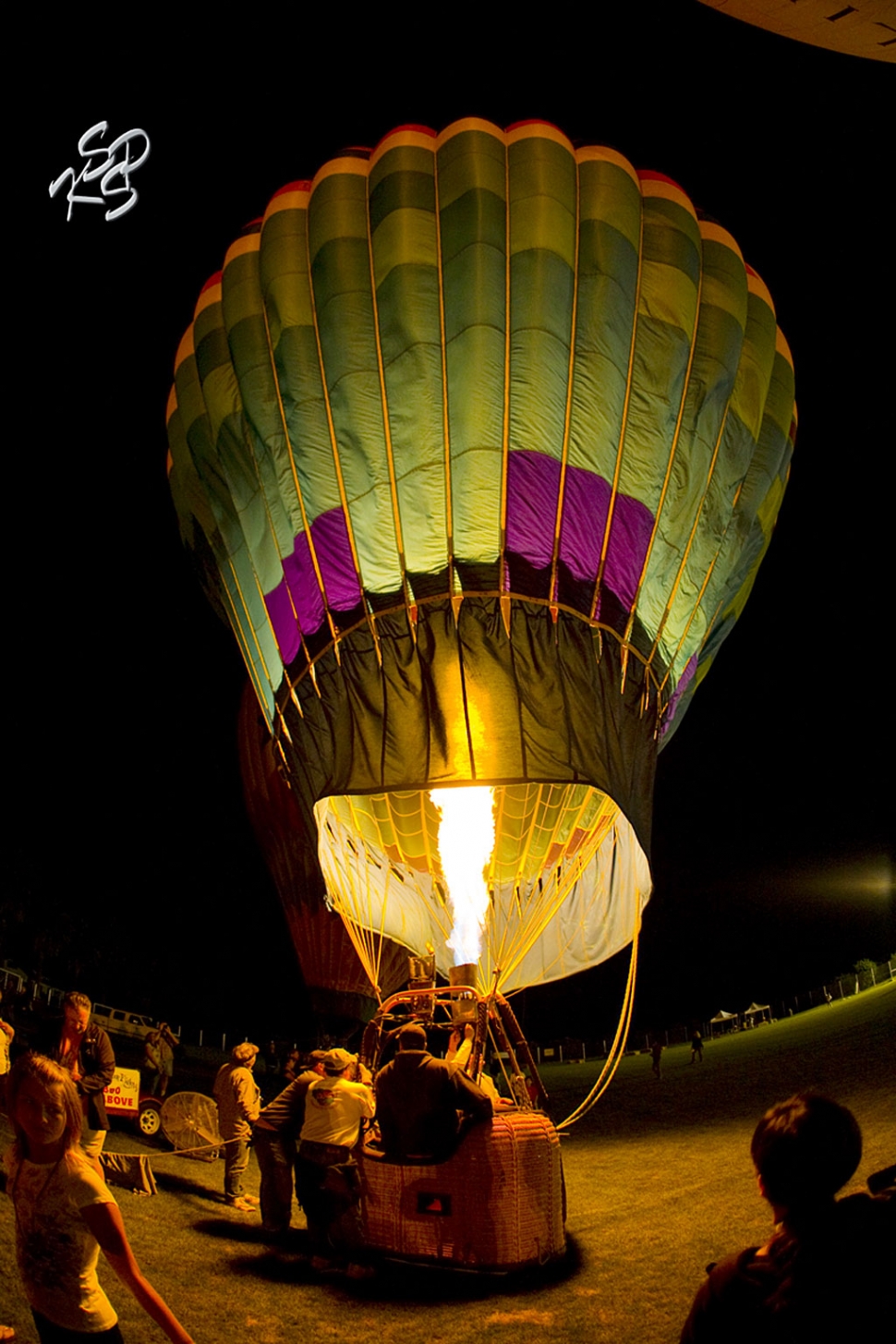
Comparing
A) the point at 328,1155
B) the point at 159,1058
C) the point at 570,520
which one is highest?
the point at 570,520

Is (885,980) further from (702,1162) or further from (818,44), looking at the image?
(818,44)

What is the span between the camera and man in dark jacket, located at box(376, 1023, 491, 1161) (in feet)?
15.1

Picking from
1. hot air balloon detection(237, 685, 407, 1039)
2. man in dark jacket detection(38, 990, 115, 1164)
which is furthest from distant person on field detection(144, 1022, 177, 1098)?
man in dark jacket detection(38, 990, 115, 1164)

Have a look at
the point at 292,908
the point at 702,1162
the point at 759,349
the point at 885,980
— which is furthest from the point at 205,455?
the point at 885,980

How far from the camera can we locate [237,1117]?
22.6 ft

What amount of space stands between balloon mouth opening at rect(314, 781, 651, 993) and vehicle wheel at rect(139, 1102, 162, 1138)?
2.33 metres

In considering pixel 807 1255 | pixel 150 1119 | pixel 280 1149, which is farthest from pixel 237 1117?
pixel 807 1255

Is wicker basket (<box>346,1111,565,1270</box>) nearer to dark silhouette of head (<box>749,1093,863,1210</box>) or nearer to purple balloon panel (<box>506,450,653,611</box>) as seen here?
dark silhouette of head (<box>749,1093,863,1210</box>)

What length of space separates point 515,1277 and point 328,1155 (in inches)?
41.1

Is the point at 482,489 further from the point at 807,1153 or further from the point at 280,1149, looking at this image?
the point at 807,1153

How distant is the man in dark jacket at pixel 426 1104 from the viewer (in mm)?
4617

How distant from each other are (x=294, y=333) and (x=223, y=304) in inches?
39.1

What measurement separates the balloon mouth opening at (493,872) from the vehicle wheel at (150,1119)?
2329 millimetres

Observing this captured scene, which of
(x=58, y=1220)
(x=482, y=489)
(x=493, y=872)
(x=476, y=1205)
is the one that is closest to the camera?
(x=58, y=1220)
